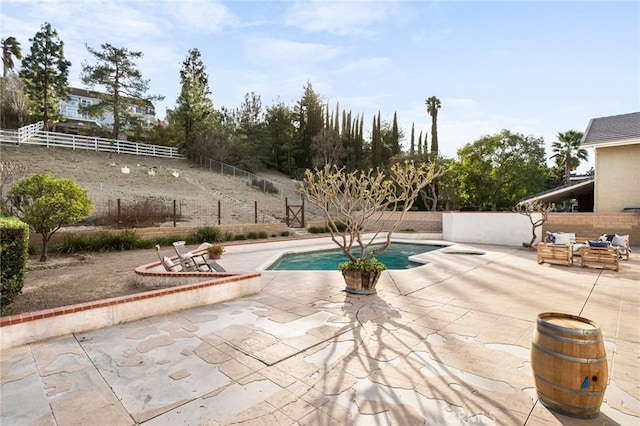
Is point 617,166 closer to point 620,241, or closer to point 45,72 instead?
point 620,241

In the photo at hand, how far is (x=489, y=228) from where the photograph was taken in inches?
552

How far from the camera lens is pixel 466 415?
2287 mm

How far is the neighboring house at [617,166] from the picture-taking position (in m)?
13.2

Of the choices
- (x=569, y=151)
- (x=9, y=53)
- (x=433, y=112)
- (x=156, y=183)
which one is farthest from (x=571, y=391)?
(x=9, y=53)

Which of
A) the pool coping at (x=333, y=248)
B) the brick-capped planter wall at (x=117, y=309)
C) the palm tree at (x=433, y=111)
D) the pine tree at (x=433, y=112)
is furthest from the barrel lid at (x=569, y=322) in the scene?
the palm tree at (x=433, y=111)

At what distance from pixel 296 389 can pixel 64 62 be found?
110ft

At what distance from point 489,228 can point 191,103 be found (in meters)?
27.7

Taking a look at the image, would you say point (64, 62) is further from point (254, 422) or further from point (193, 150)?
point (254, 422)

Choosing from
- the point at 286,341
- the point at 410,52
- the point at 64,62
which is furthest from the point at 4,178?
the point at 64,62

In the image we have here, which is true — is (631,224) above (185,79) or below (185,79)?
below

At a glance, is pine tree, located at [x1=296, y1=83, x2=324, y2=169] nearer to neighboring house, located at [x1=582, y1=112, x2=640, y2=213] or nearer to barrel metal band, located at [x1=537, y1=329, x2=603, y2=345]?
neighboring house, located at [x1=582, y1=112, x2=640, y2=213]

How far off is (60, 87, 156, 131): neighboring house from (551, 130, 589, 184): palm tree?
36142 mm

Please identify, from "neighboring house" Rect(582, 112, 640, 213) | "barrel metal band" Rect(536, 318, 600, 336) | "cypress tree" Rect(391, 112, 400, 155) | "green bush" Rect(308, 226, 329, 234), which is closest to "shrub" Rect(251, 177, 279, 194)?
"green bush" Rect(308, 226, 329, 234)

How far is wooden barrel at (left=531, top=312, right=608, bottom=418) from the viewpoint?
2.19 metres
